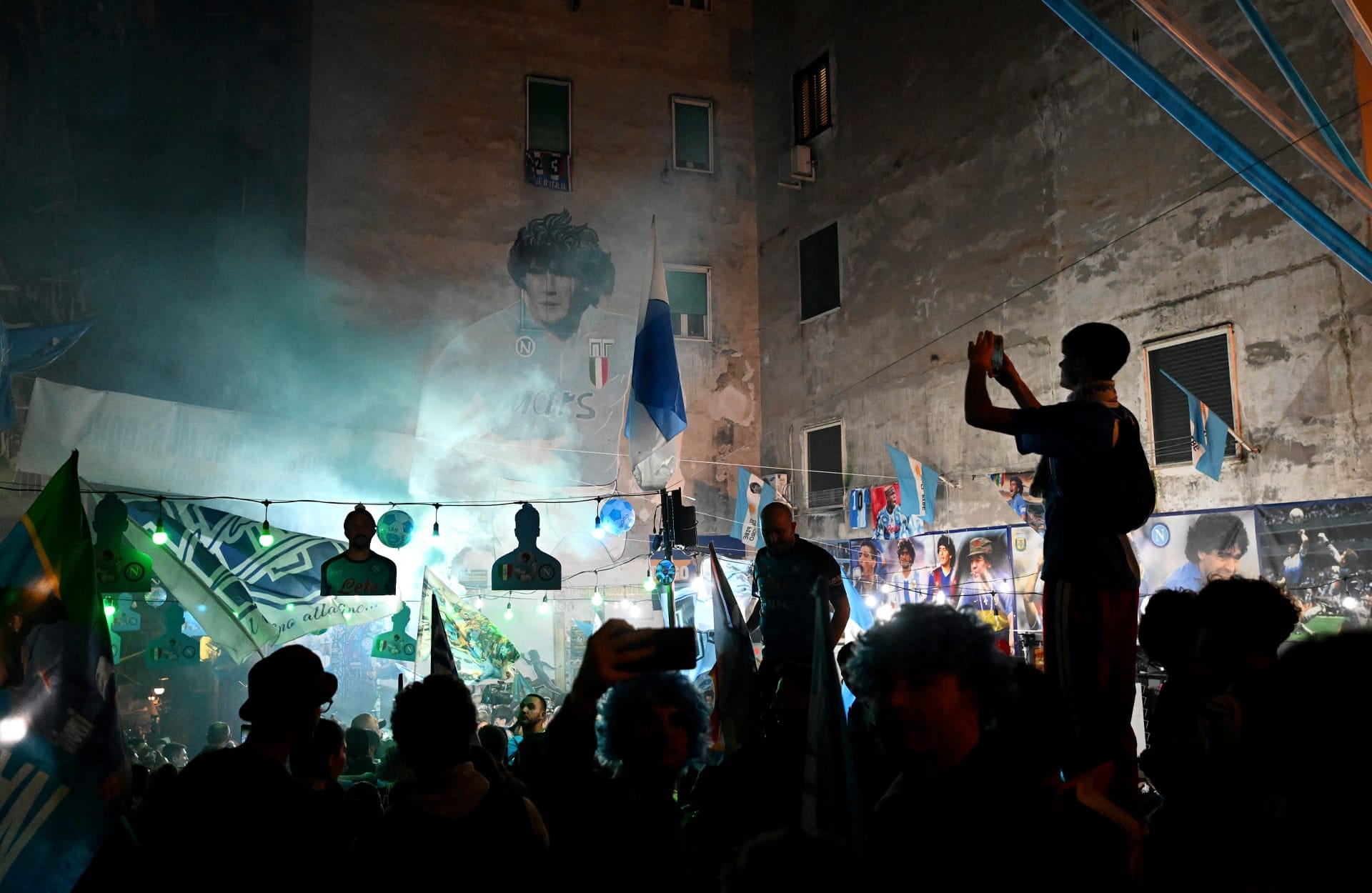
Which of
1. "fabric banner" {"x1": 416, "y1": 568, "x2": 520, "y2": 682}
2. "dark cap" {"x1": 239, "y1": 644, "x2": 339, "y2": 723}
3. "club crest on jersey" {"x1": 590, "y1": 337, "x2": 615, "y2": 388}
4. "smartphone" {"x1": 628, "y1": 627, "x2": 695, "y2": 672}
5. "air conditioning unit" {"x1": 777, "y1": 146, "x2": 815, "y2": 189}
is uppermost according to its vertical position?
"air conditioning unit" {"x1": 777, "y1": 146, "x2": 815, "y2": 189}

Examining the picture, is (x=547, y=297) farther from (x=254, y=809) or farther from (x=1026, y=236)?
(x=254, y=809)

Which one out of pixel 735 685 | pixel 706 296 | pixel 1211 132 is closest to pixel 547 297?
pixel 706 296

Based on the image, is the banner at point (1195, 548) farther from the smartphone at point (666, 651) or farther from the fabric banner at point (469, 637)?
the smartphone at point (666, 651)

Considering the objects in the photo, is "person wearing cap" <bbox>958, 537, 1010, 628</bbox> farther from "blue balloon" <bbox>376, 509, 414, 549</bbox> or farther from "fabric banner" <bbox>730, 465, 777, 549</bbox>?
"blue balloon" <bbox>376, 509, 414, 549</bbox>

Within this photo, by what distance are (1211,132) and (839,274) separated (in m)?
15.6

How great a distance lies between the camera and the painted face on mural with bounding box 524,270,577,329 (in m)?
22.1

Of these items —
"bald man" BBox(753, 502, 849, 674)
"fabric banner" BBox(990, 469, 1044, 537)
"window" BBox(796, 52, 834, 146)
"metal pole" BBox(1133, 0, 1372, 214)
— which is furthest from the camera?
"window" BBox(796, 52, 834, 146)

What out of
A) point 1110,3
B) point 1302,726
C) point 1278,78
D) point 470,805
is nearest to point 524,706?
point 470,805

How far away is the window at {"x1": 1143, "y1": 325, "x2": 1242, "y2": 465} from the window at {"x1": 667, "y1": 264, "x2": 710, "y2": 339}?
1070 cm

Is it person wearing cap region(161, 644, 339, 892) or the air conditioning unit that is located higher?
the air conditioning unit

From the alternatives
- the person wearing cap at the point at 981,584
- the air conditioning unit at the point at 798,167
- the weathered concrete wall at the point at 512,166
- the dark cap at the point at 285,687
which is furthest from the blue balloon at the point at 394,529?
the dark cap at the point at 285,687

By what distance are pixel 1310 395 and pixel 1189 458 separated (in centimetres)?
175

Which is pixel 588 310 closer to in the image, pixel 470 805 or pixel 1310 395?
pixel 1310 395

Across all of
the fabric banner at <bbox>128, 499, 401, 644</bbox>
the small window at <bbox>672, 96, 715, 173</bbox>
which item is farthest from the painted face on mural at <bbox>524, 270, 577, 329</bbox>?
the fabric banner at <bbox>128, 499, 401, 644</bbox>
